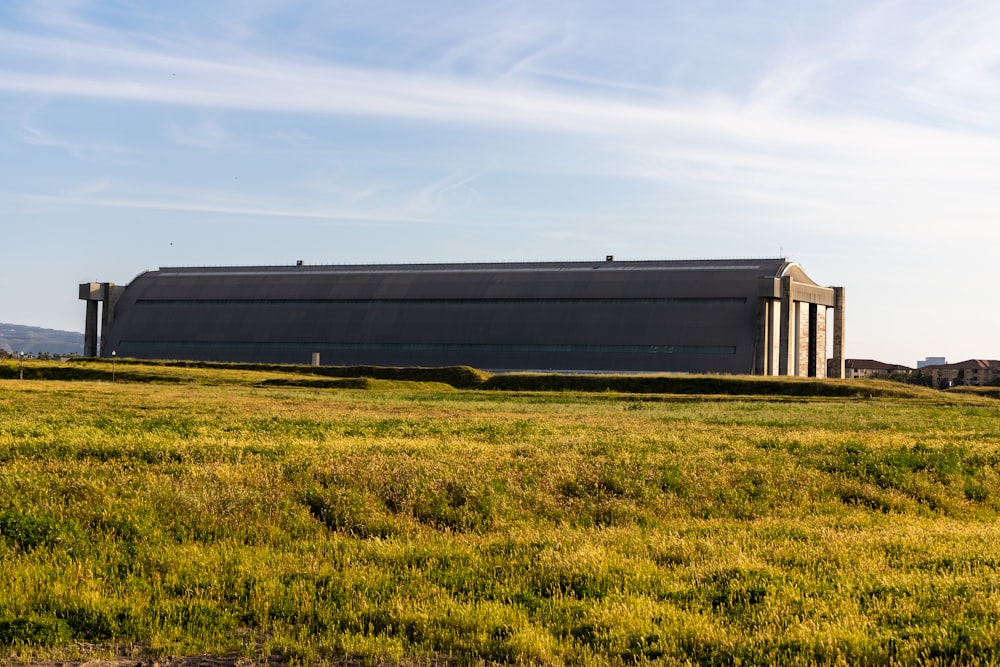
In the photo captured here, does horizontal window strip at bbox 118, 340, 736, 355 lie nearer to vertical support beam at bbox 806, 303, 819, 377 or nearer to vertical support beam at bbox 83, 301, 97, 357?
vertical support beam at bbox 83, 301, 97, 357

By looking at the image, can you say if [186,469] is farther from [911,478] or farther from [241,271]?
[241,271]

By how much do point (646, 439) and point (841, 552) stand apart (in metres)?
13.7

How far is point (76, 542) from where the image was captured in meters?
15.2

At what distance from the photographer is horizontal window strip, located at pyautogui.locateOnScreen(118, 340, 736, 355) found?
336 ft

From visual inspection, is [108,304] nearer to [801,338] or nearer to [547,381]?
[547,381]

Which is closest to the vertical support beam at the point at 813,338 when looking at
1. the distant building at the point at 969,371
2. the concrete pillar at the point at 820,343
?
the concrete pillar at the point at 820,343

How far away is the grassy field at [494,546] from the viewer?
1141 centimetres

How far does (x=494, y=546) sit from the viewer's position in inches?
625

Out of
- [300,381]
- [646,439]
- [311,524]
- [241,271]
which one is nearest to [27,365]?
[300,381]

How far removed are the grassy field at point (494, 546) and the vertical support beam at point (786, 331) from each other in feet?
234

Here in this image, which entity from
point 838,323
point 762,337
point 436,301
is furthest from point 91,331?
point 838,323

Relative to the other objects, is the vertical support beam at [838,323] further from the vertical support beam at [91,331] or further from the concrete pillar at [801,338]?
the vertical support beam at [91,331]

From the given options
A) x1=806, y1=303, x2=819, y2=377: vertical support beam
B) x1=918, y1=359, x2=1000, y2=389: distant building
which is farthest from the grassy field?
x1=918, y1=359, x2=1000, y2=389: distant building

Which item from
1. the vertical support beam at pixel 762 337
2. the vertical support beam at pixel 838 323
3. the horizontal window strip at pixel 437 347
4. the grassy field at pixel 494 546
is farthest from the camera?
the vertical support beam at pixel 838 323
